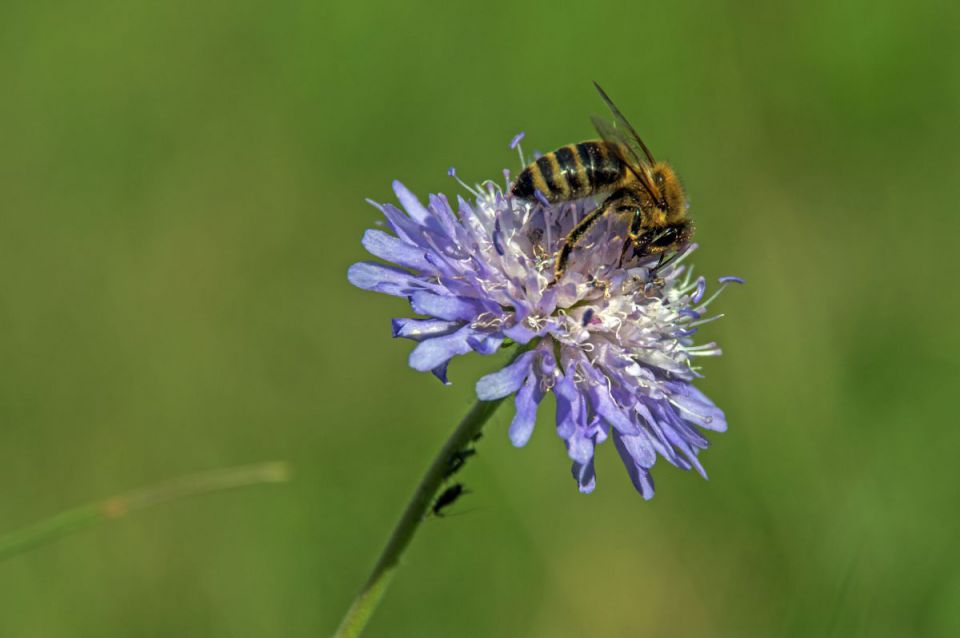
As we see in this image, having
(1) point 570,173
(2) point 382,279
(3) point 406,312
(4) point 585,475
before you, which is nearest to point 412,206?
(2) point 382,279

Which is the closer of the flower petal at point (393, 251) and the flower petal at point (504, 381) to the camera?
the flower petal at point (504, 381)

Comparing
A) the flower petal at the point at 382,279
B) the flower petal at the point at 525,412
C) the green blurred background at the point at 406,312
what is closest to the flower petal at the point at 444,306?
the flower petal at the point at 382,279

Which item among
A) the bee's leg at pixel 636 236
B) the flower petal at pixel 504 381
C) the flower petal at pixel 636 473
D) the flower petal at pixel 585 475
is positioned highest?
the bee's leg at pixel 636 236

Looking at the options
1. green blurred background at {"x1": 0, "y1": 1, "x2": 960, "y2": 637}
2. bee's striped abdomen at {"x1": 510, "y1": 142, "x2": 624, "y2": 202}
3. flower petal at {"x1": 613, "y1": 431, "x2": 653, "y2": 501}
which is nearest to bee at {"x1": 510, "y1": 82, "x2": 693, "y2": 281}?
bee's striped abdomen at {"x1": 510, "y1": 142, "x2": 624, "y2": 202}

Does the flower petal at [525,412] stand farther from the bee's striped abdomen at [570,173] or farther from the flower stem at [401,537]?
the bee's striped abdomen at [570,173]

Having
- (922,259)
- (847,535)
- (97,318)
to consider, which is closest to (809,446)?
(847,535)

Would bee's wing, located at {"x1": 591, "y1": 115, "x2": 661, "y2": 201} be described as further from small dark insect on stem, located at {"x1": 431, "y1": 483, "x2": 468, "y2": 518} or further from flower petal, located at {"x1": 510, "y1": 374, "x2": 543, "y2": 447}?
small dark insect on stem, located at {"x1": 431, "y1": 483, "x2": 468, "y2": 518}

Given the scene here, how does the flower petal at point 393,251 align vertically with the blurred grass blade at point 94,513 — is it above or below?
above
